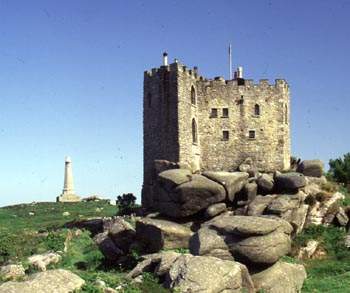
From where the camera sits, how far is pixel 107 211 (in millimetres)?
66250

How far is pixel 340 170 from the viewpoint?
59.8m

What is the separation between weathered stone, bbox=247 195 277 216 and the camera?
37.8 metres

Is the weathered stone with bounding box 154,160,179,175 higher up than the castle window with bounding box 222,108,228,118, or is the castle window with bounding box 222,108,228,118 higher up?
the castle window with bounding box 222,108,228,118

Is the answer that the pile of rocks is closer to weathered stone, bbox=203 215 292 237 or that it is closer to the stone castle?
weathered stone, bbox=203 215 292 237

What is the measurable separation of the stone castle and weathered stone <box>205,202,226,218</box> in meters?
14.8

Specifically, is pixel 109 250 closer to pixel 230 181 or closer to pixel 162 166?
pixel 230 181

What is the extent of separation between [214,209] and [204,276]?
622 inches

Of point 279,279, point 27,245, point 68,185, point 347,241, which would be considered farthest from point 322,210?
point 68,185

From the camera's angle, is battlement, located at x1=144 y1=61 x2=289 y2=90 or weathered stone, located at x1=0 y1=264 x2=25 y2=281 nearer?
weathered stone, located at x1=0 y1=264 x2=25 y2=281

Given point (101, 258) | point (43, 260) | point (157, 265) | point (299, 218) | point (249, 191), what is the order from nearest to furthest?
1. point (157, 265)
2. point (43, 260)
3. point (101, 258)
4. point (299, 218)
5. point (249, 191)

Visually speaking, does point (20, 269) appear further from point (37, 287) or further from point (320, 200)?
point (320, 200)

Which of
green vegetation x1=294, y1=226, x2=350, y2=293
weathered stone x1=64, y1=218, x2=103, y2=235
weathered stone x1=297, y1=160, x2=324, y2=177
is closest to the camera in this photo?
green vegetation x1=294, y1=226, x2=350, y2=293

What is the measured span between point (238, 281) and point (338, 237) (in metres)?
16.9

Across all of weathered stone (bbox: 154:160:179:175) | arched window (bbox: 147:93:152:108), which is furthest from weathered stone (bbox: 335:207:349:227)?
arched window (bbox: 147:93:152:108)
